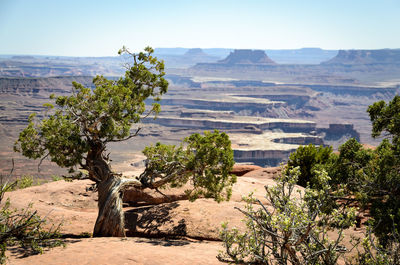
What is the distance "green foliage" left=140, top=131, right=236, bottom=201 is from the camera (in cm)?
1891

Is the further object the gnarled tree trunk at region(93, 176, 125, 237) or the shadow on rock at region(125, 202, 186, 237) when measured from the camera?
the shadow on rock at region(125, 202, 186, 237)

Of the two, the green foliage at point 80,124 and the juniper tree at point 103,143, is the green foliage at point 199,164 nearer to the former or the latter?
the juniper tree at point 103,143

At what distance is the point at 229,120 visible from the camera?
18988 cm

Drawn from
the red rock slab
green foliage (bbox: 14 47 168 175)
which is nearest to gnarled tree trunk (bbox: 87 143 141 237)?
green foliage (bbox: 14 47 168 175)

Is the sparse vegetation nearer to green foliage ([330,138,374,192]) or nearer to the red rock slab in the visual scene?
green foliage ([330,138,374,192])

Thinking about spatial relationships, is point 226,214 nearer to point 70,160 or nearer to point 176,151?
point 176,151

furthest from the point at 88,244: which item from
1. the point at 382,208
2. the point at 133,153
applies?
the point at 133,153

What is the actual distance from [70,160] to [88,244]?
4.63 metres

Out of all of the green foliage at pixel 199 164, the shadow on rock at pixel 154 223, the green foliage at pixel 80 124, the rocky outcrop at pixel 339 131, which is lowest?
the rocky outcrop at pixel 339 131

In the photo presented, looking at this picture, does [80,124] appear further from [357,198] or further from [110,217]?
[357,198]

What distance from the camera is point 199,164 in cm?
1952

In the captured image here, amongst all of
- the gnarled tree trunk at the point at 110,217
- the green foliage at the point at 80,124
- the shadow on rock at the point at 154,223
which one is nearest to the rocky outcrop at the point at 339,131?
the shadow on rock at the point at 154,223

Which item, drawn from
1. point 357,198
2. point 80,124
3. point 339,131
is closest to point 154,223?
point 80,124

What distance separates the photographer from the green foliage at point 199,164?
1891 cm
